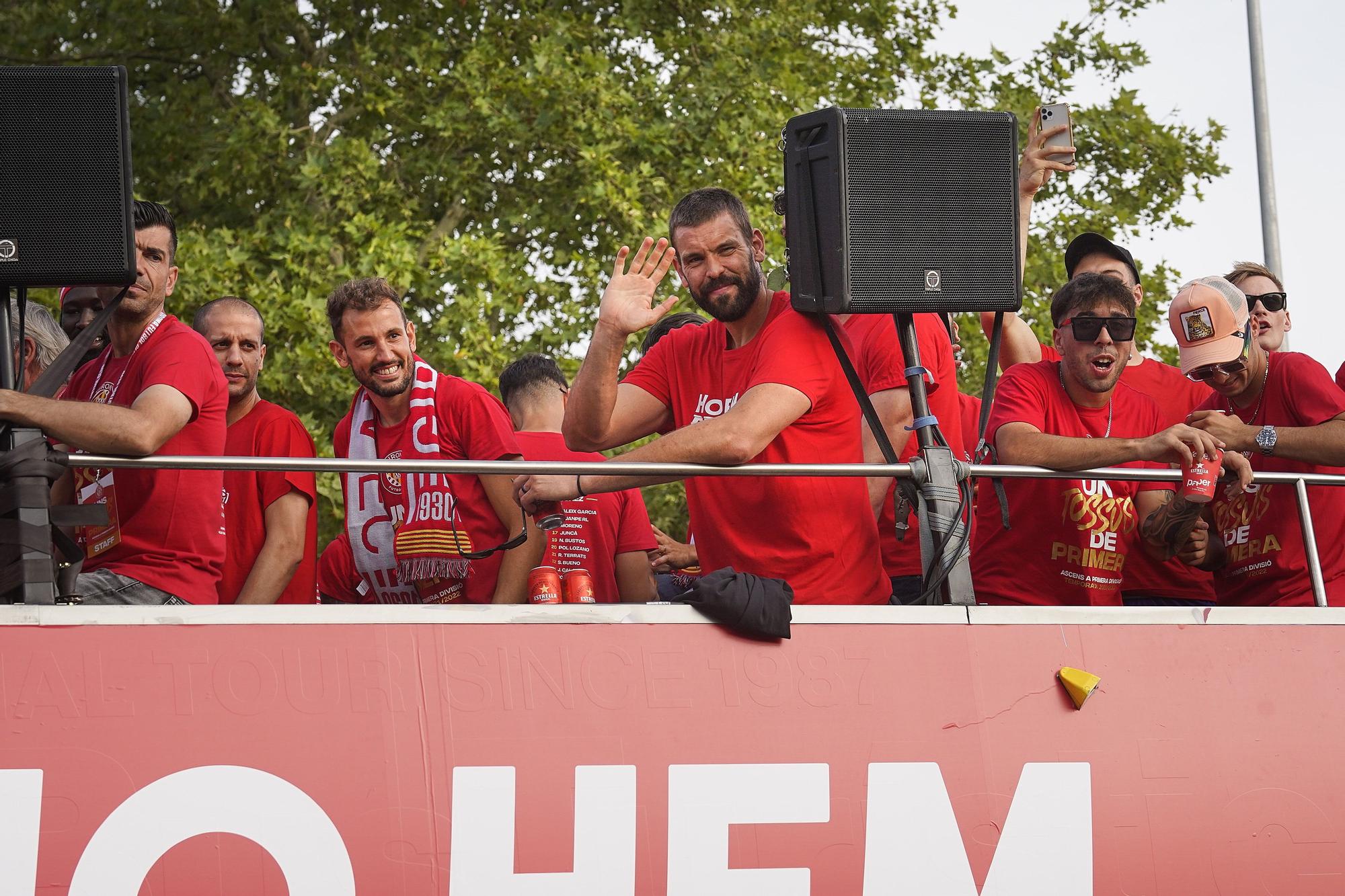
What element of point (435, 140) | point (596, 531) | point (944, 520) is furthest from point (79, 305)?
point (435, 140)

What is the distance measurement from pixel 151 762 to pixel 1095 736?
7.61 feet

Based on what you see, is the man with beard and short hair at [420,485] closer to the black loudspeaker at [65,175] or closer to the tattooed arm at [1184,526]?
the black loudspeaker at [65,175]

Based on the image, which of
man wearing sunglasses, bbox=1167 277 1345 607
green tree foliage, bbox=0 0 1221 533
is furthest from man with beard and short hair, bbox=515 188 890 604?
green tree foliage, bbox=0 0 1221 533

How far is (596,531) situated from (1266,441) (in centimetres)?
226

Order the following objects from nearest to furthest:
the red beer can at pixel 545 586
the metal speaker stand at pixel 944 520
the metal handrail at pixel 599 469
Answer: the metal handrail at pixel 599 469 → the metal speaker stand at pixel 944 520 → the red beer can at pixel 545 586

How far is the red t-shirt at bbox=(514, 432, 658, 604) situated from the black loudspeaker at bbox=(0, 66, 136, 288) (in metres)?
1.91

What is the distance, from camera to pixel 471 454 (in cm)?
461

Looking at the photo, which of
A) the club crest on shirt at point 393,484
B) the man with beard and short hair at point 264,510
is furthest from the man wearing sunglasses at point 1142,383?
the man with beard and short hair at point 264,510

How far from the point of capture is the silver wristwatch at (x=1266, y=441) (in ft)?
14.2

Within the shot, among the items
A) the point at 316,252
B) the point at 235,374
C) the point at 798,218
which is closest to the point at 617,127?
the point at 316,252

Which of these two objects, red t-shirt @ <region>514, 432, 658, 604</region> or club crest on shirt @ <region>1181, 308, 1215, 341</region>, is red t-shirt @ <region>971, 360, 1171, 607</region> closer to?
club crest on shirt @ <region>1181, 308, 1215, 341</region>

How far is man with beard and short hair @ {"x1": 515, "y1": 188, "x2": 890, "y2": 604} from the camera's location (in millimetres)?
4047

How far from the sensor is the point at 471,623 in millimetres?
3627

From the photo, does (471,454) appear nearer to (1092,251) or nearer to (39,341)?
(39,341)
